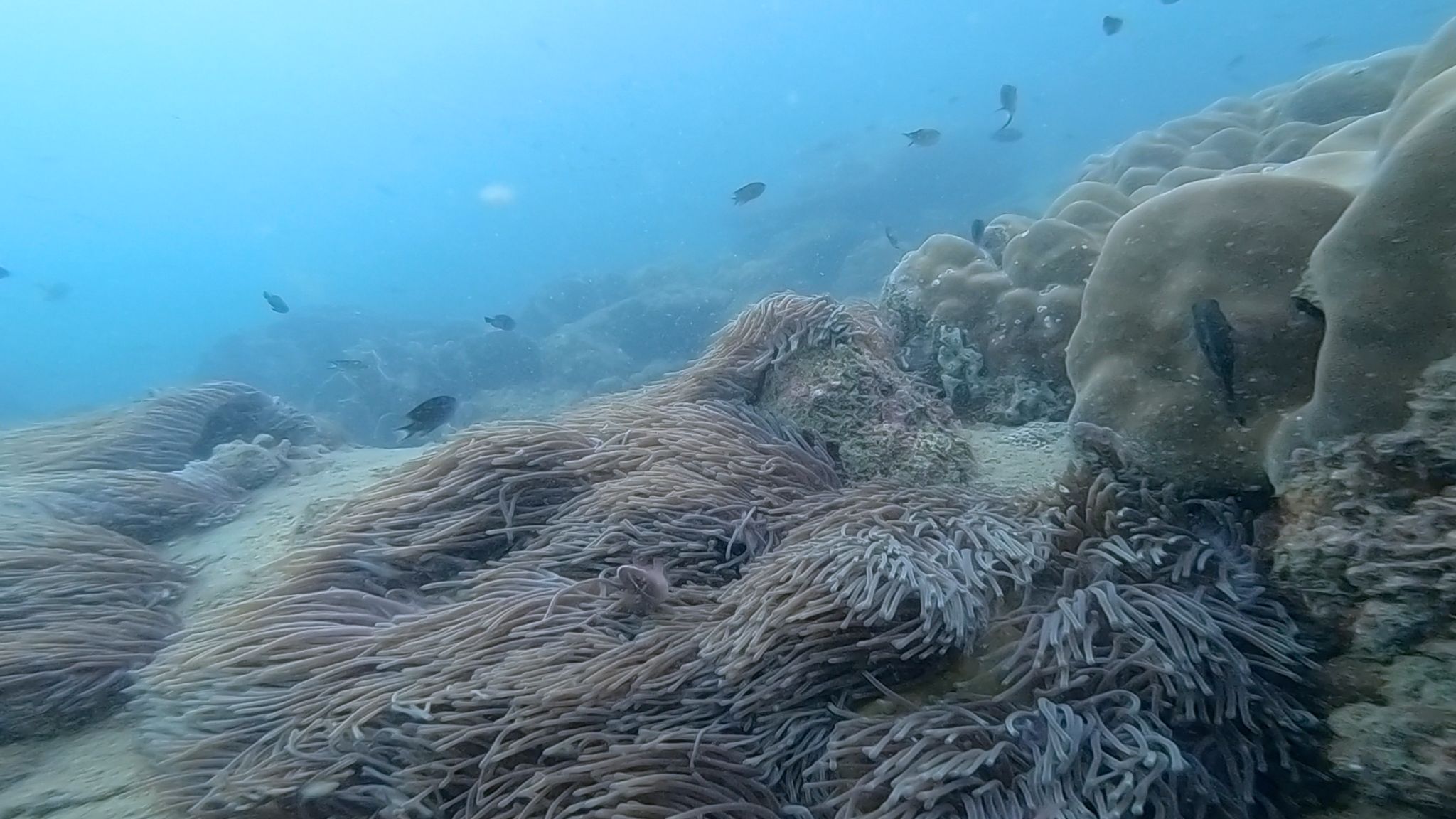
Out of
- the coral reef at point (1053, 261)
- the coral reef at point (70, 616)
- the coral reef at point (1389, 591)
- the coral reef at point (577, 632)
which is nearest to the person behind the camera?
the coral reef at point (1389, 591)

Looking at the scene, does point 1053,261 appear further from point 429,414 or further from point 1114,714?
point 429,414

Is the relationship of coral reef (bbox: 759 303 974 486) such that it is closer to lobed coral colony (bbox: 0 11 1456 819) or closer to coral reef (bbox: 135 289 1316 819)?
lobed coral colony (bbox: 0 11 1456 819)

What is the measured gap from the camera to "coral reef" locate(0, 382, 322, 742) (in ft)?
11.5

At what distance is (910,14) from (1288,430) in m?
159

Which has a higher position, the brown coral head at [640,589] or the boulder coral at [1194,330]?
the boulder coral at [1194,330]

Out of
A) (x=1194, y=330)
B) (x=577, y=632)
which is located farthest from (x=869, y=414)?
(x=577, y=632)

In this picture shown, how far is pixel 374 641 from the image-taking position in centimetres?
306

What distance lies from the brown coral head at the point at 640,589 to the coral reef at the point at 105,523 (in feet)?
8.46

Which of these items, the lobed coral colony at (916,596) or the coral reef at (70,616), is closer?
the lobed coral colony at (916,596)

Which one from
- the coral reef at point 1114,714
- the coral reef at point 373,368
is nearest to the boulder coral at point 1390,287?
the coral reef at point 1114,714

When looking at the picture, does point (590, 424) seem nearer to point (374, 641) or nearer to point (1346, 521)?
point (374, 641)

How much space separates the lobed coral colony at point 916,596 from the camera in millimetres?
2195

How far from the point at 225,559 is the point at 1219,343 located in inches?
220

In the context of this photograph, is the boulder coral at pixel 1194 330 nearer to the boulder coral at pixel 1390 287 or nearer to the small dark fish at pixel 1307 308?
the small dark fish at pixel 1307 308
